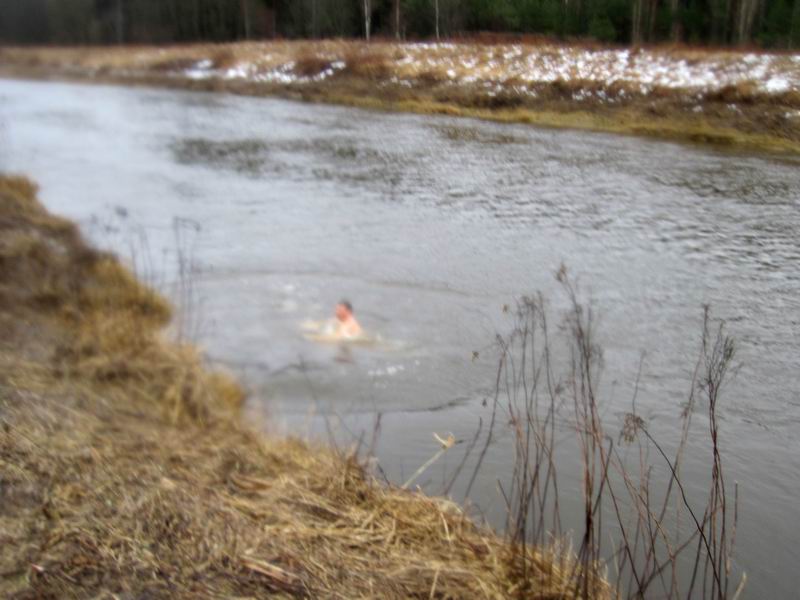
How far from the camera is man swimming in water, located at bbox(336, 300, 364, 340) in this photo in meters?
9.68

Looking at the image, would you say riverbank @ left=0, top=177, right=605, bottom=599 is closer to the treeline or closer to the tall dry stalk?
the tall dry stalk

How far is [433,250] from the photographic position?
557 inches

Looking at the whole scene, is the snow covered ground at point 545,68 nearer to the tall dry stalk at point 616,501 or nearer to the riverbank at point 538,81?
the riverbank at point 538,81

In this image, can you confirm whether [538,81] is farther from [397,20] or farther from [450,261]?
[450,261]

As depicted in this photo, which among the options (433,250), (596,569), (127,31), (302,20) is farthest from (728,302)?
(127,31)

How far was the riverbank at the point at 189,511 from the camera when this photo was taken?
4.02 meters

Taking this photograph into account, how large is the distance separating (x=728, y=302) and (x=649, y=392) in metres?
3.47

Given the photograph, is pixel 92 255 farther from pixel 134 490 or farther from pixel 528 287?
pixel 134 490

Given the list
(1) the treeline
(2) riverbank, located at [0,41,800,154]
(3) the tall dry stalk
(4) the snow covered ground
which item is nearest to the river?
(3) the tall dry stalk

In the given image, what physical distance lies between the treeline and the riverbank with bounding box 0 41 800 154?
478 cm

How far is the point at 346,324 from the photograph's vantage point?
32.3 feet

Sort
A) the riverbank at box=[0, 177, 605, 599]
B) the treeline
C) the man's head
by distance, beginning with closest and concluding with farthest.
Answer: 1. the riverbank at box=[0, 177, 605, 599]
2. the man's head
3. the treeline

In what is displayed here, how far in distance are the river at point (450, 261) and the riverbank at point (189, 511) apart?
3.87ft

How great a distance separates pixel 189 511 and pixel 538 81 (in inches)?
1290
